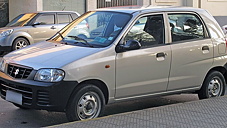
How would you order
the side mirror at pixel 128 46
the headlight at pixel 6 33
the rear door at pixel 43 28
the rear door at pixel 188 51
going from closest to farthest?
the side mirror at pixel 128 46 → the rear door at pixel 188 51 → the headlight at pixel 6 33 → the rear door at pixel 43 28

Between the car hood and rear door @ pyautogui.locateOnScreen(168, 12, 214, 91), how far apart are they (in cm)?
152

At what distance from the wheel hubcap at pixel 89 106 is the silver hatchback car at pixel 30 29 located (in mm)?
8099

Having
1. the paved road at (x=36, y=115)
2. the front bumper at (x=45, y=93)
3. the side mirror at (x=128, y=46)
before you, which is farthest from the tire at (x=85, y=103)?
the side mirror at (x=128, y=46)

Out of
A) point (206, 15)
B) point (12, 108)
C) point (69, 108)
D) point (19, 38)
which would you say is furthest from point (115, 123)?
point (19, 38)

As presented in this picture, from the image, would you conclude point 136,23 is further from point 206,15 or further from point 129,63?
point 206,15

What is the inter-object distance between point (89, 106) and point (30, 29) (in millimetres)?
8438

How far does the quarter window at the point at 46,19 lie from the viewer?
13.8 m

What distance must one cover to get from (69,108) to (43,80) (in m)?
0.55

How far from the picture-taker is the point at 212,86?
7113mm

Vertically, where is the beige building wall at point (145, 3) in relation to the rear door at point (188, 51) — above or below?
above

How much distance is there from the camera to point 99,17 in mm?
6422

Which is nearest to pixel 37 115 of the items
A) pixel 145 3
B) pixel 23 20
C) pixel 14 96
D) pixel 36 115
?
pixel 36 115

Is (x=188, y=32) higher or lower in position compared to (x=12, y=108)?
higher

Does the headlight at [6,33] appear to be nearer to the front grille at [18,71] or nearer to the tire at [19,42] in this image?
the tire at [19,42]
